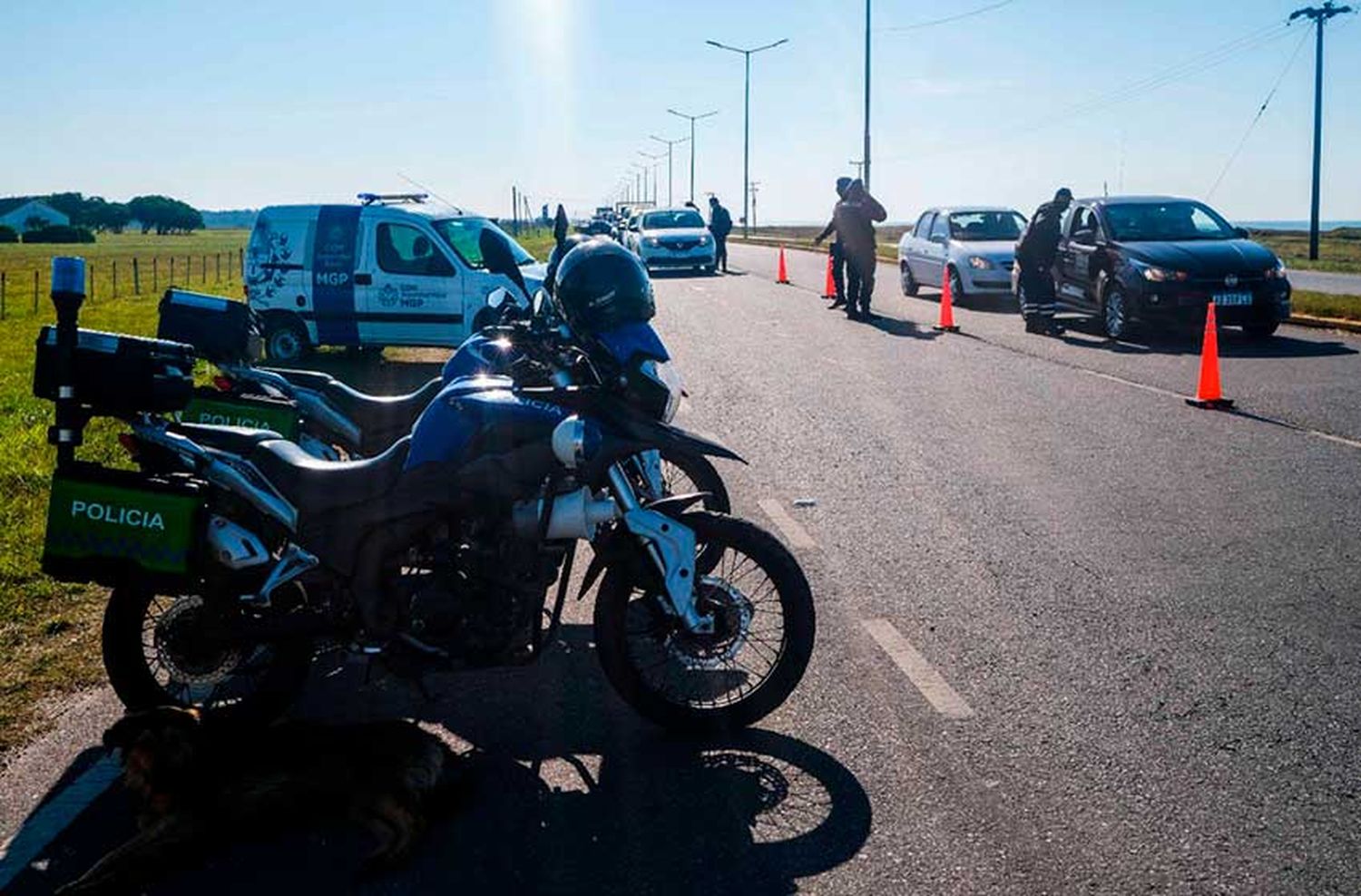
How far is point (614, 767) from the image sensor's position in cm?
467

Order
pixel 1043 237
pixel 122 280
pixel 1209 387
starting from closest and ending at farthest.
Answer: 1. pixel 1209 387
2. pixel 1043 237
3. pixel 122 280

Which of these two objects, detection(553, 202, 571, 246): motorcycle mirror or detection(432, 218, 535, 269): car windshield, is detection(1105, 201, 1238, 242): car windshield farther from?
detection(553, 202, 571, 246): motorcycle mirror

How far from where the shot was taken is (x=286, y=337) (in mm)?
16672

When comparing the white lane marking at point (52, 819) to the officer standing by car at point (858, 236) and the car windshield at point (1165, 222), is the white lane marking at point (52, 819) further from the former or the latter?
the officer standing by car at point (858, 236)

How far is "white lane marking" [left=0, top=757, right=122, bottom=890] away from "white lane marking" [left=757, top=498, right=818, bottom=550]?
3.93 m

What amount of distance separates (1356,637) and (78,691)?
5350mm

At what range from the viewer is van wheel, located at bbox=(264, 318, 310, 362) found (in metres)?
16.6

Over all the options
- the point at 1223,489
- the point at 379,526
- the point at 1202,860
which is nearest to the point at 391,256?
the point at 1223,489

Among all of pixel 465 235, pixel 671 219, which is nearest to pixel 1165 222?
pixel 465 235

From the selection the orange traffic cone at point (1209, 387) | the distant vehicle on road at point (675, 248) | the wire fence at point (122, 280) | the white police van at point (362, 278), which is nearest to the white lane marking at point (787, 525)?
the orange traffic cone at point (1209, 387)

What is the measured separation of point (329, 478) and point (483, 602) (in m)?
0.71

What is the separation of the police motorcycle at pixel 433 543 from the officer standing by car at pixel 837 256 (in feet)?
52.4

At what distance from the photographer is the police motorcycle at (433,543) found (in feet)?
15.4

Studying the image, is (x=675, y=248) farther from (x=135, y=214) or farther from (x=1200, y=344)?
(x=135, y=214)
